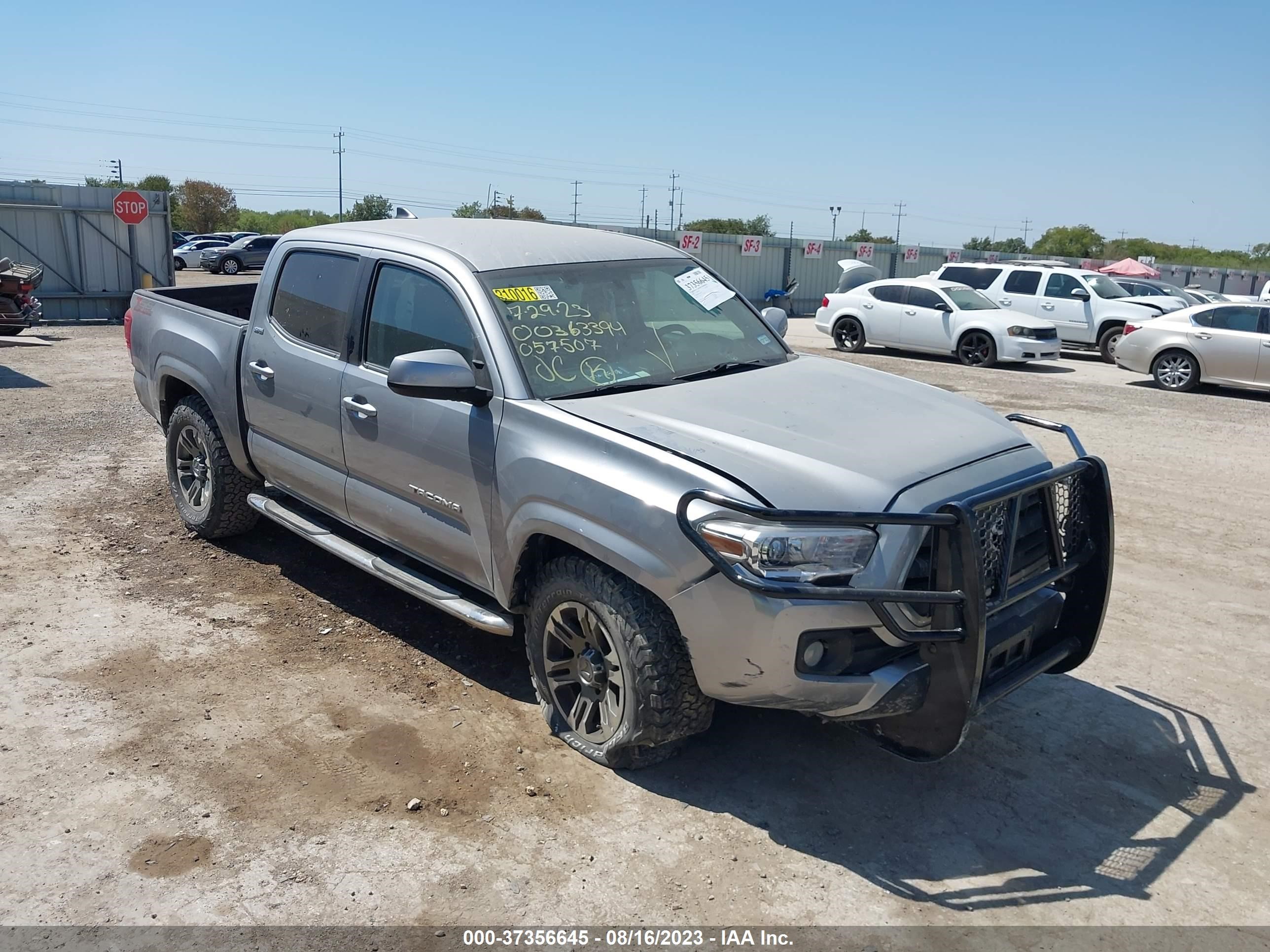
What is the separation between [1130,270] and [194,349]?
36.3m

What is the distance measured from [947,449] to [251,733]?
2.98 metres

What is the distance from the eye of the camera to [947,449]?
375 cm

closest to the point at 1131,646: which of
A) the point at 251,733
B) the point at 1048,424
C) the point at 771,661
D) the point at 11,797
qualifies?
the point at 1048,424

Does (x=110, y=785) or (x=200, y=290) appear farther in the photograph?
(x=200, y=290)

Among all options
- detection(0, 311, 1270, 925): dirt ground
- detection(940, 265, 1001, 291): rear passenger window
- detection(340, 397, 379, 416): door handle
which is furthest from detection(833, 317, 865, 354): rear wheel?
detection(340, 397, 379, 416): door handle

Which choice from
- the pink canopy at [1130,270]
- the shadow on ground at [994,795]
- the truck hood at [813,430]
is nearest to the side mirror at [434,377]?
the truck hood at [813,430]

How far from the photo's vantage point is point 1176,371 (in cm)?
1544

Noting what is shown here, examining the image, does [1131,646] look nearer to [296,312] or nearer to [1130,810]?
[1130,810]

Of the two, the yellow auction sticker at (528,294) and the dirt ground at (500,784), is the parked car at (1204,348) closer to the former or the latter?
the dirt ground at (500,784)

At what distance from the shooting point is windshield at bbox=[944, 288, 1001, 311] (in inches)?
717

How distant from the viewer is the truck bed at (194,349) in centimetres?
572

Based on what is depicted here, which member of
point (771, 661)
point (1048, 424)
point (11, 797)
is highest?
point (1048, 424)

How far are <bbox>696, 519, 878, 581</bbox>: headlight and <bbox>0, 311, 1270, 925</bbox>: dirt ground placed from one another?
38.9 inches

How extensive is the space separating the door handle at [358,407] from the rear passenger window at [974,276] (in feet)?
58.6
